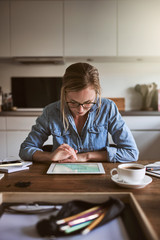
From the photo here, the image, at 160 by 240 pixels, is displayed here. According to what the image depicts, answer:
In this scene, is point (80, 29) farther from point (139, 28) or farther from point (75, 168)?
point (75, 168)

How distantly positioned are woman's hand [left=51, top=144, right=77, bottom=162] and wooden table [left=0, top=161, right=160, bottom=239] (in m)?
0.16

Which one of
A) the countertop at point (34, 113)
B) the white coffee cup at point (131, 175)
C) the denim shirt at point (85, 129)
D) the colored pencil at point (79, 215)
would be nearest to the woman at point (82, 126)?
the denim shirt at point (85, 129)

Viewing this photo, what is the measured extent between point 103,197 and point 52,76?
9.89 ft

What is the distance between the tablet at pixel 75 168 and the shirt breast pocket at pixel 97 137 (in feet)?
1.19

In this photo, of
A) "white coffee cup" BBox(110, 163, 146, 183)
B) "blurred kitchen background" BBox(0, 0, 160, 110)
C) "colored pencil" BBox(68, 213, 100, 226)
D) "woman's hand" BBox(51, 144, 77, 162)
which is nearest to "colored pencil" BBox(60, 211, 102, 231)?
"colored pencil" BBox(68, 213, 100, 226)

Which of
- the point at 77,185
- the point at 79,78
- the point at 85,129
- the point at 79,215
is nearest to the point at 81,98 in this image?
the point at 79,78

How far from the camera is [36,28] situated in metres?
3.21

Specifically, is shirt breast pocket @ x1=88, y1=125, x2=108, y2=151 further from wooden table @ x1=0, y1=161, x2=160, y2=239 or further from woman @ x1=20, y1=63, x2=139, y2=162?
wooden table @ x1=0, y1=161, x2=160, y2=239

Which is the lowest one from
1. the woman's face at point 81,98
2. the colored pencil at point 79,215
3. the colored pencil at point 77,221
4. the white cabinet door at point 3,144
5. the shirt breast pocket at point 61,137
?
the white cabinet door at point 3,144

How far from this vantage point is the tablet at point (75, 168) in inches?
39.3

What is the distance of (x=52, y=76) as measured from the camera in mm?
3543

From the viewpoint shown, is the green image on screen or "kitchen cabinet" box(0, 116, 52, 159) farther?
"kitchen cabinet" box(0, 116, 52, 159)

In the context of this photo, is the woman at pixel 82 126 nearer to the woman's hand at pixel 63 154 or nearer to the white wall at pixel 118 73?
the woman's hand at pixel 63 154

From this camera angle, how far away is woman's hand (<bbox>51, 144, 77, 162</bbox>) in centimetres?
117
